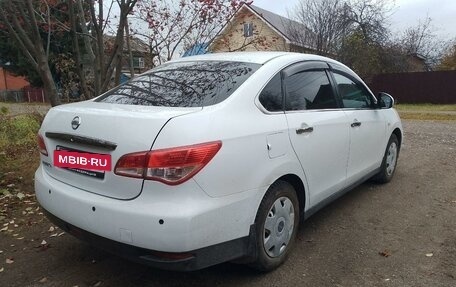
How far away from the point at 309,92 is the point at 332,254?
1377 millimetres

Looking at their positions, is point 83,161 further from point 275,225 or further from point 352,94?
point 352,94

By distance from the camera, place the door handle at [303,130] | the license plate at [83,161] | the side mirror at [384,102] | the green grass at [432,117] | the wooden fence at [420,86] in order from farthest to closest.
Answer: the wooden fence at [420,86], the green grass at [432,117], the side mirror at [384,102], the door handle at [303,130], the license plate at [83,161]

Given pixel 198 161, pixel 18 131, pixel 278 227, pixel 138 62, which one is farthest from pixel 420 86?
pixel 198 161

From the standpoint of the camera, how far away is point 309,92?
3484 millimetres

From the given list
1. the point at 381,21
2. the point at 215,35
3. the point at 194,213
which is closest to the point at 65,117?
the point at 194,213

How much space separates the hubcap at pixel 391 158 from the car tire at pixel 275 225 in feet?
8.08

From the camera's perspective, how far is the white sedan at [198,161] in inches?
89.8

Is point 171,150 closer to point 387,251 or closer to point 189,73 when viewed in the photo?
point 189,73

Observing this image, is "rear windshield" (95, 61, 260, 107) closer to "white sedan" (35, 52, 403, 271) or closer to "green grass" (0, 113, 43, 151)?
"white sedan" (35, 52, 403, 271)

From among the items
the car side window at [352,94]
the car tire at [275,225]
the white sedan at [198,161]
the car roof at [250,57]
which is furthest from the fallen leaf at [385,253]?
the car roof at [250,57]

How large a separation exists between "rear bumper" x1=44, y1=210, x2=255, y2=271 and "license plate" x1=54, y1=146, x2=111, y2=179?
1.26 ft

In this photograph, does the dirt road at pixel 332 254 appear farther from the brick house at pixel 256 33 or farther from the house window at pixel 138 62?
the house window at pixel 138 62

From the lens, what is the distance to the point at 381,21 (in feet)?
95.5

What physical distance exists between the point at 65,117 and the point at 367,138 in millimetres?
3020
